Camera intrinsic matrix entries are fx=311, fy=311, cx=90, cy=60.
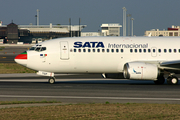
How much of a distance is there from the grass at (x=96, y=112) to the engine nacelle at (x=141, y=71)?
10.3m

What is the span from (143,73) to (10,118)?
15831mm

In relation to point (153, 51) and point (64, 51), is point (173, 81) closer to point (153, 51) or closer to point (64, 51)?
point (153, 51)

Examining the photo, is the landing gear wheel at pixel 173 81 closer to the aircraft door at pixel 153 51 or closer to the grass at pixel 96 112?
the aircraft door at pixel 153 51

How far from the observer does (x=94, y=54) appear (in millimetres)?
27500

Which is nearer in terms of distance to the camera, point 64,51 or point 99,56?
point 64,51

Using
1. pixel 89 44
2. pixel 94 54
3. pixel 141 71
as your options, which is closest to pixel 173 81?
pixel 141 71

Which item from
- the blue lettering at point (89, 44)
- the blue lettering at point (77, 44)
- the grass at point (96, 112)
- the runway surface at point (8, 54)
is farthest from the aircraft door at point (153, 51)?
the runway surface at point (8, 54)

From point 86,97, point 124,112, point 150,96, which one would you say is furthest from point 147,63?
point 124,112

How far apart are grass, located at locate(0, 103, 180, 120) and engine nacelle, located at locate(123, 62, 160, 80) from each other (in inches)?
406

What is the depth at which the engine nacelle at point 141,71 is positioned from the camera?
26.0 m

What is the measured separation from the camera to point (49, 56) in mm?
27281

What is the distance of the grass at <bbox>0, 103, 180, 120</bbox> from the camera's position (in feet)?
41.4

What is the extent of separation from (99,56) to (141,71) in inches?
157

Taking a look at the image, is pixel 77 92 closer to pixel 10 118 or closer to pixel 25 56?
pixel 25 56
